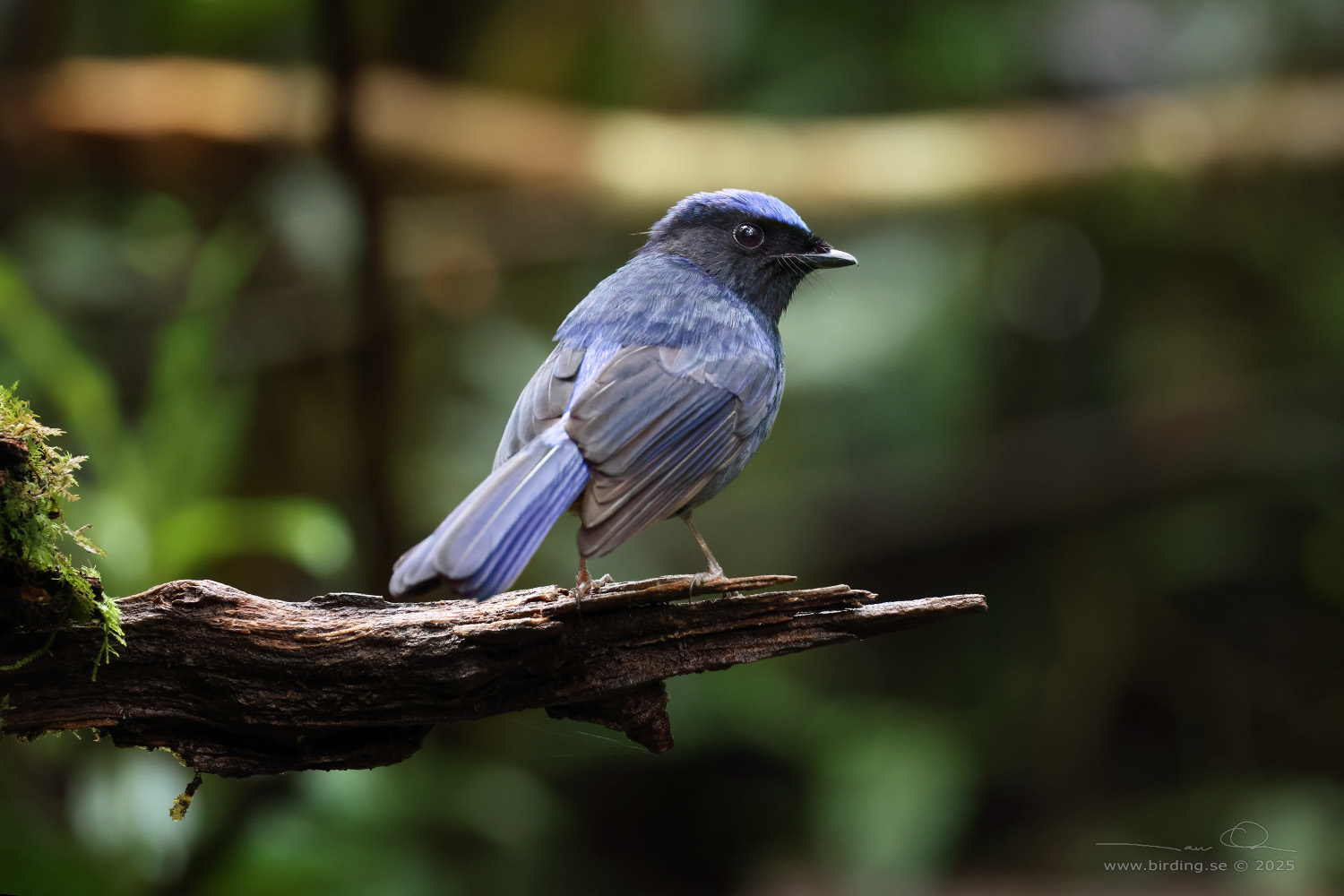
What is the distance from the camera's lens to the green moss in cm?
203

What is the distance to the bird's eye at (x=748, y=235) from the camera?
12.8 feet

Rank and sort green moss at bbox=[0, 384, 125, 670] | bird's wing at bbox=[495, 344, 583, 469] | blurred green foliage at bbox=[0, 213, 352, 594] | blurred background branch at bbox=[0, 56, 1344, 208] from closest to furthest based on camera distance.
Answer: green moss at bbox=[0, 384, 125, 670], bird's wing at bbox=[495, 344, 583, 469], blurred green foliage at bbox=[0, 213, 352, 594], blurred background branch at bbox=[0, 56, 1344, 208]

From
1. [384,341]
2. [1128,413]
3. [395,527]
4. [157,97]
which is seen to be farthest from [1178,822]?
[157,97]

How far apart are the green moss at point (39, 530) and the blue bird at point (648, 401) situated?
578mm

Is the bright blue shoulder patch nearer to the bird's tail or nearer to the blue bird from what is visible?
the blue bird

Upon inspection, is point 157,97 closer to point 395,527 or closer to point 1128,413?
point 395,527

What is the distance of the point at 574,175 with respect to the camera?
20.9ft

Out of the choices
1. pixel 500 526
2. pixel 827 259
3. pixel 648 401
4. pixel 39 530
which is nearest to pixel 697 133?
pixel 827 259

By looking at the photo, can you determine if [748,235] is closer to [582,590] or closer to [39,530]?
[582,590]

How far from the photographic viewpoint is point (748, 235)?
392cm

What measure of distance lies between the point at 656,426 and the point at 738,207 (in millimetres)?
1191

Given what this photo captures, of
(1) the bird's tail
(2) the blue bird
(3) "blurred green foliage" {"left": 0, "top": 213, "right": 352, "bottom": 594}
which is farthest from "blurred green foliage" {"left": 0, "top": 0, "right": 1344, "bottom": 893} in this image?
(1) the bird's tail

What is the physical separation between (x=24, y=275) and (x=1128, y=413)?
6715 millimetres

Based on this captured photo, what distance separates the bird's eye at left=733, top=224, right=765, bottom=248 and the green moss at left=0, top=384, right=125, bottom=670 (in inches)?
91.9
